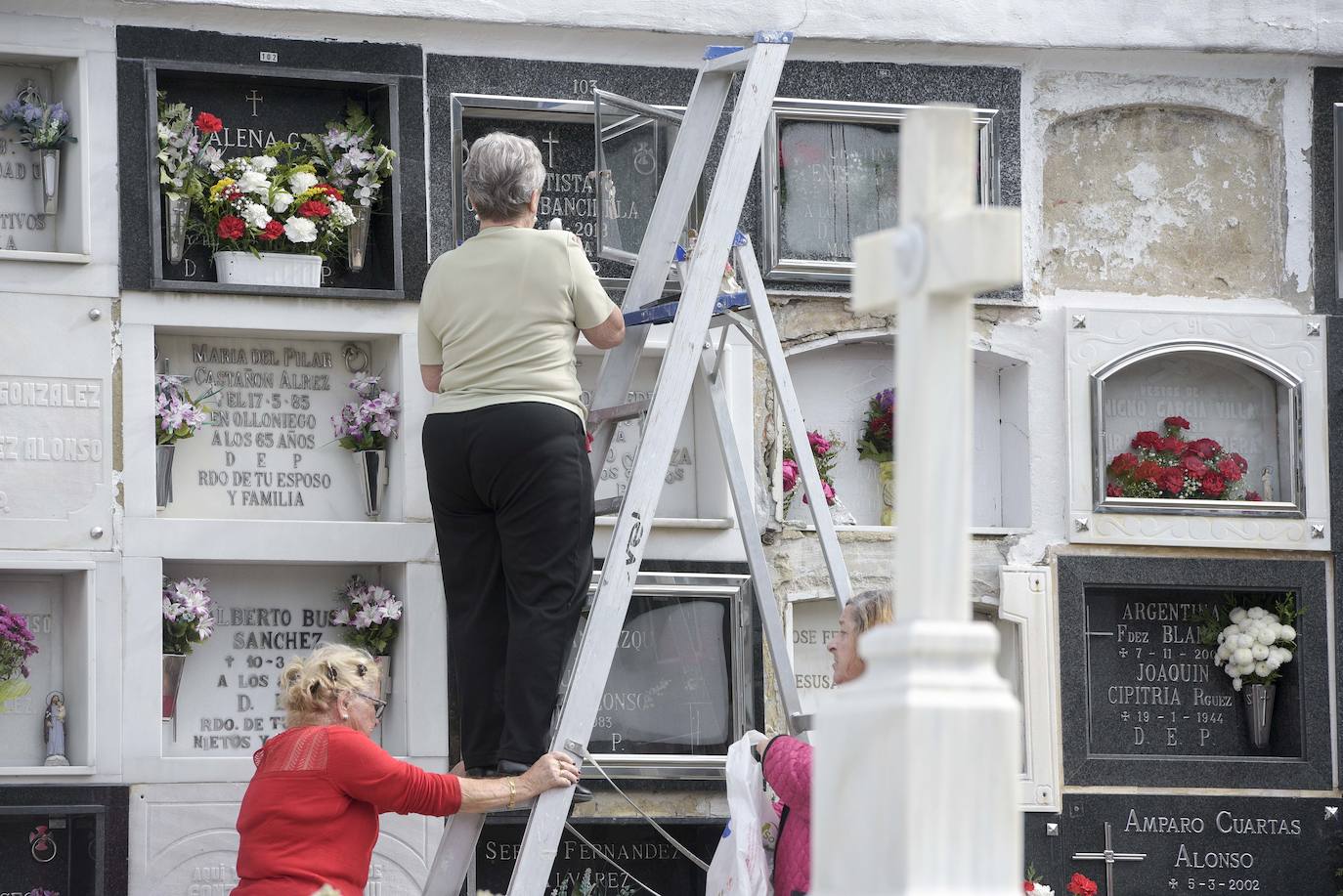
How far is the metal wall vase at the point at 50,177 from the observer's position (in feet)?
20.6

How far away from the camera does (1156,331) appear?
705 cm

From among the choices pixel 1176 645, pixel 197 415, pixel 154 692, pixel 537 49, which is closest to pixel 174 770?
pixel 154 692

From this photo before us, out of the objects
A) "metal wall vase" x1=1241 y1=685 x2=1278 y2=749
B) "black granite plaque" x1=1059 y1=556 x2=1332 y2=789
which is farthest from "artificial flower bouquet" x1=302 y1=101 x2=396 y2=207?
"metal wall vase" x1=1241 y1=685 x2=1278 y2=749

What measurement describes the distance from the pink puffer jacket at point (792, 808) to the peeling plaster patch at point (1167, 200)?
2.96 m

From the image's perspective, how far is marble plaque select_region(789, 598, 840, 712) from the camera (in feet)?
22.5

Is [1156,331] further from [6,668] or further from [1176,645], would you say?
[6,668]

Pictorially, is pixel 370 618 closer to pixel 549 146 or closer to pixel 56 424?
pixel 56 424

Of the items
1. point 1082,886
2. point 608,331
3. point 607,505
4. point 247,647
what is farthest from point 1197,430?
point 247,647

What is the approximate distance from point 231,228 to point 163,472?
804 millimetres

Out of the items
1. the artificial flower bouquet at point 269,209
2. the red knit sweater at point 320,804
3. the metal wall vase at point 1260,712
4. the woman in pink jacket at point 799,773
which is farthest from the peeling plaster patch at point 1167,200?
the red knit sweater at point 320,804

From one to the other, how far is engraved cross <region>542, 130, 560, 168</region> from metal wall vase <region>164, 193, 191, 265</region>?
122cm

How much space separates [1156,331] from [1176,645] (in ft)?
3.73

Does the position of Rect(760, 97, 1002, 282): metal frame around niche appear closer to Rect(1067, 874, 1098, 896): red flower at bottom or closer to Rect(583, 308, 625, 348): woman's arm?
Rect(583, 308, 625, 348): woman's arm

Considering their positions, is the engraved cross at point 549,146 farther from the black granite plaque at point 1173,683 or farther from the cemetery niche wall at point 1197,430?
the black granite plaque at point 1173,683
